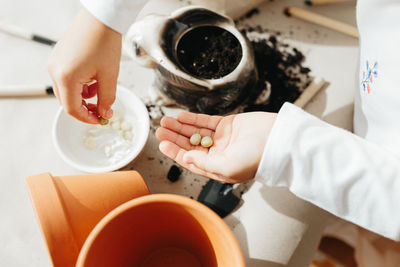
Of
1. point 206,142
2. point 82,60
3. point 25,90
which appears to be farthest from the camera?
point 25,90

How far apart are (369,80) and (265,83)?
185 mm

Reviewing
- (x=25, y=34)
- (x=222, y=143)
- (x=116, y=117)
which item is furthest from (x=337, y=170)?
(x=25, y=34)

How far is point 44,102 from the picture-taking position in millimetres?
651

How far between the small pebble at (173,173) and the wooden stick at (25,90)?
0.29m

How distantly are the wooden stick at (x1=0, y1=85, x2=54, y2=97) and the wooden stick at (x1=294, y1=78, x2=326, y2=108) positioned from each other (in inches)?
19.2

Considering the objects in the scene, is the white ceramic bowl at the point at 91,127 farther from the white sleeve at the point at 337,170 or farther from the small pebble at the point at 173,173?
the white sleeve at the point at 337,170

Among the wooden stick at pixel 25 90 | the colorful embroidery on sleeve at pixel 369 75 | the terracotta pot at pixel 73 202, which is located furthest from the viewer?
the wooden stick at pixel 25 90

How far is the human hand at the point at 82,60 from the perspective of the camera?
423 millimetres

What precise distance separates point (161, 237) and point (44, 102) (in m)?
0.36

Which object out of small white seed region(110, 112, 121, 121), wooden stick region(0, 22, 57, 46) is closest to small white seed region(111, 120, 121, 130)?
small white seed region(110, 112, 121, 121)

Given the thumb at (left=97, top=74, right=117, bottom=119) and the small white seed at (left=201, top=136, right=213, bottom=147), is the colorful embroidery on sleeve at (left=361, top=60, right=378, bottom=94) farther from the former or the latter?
the thumb at (left=97, top=74, right=117, bottom=119)

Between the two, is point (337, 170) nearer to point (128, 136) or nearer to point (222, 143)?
point (222, 143)

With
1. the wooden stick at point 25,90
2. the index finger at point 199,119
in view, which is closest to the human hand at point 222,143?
the index finger at point 199,119

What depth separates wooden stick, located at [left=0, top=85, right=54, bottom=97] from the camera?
0.64 metres
